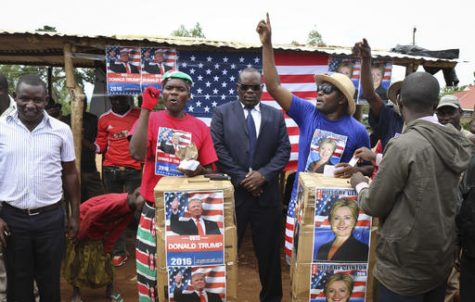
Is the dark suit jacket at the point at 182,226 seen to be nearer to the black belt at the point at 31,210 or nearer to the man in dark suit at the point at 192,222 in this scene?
the man in dark suit at the point at 192,222

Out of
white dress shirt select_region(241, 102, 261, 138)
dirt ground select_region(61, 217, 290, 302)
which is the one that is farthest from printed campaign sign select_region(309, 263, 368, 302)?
dirt ground select_region(61, 217, 290, 302)

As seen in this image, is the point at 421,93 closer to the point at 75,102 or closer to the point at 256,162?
the point at 256,162

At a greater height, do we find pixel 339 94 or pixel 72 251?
pixel 339 94

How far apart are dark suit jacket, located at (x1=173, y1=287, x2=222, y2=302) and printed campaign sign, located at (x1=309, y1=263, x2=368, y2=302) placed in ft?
1.78

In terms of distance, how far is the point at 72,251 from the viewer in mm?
3625

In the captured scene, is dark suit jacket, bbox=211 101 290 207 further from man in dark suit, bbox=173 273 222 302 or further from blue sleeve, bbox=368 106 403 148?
man in dark suit, bbox=173 273 222 302

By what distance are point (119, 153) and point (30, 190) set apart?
99.3 inches

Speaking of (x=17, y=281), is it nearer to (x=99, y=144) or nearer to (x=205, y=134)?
(x=205, y=134)

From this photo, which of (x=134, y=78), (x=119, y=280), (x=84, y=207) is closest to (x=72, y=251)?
(x=84, y=207)

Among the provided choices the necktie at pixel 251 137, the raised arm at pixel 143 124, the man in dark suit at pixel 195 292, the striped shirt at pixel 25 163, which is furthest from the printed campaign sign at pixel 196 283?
the necktie at pixel 251 137

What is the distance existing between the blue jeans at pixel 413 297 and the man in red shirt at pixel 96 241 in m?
2.05

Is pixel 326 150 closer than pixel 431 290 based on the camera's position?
No

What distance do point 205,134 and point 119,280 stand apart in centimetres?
251

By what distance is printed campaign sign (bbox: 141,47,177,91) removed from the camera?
504 cm
